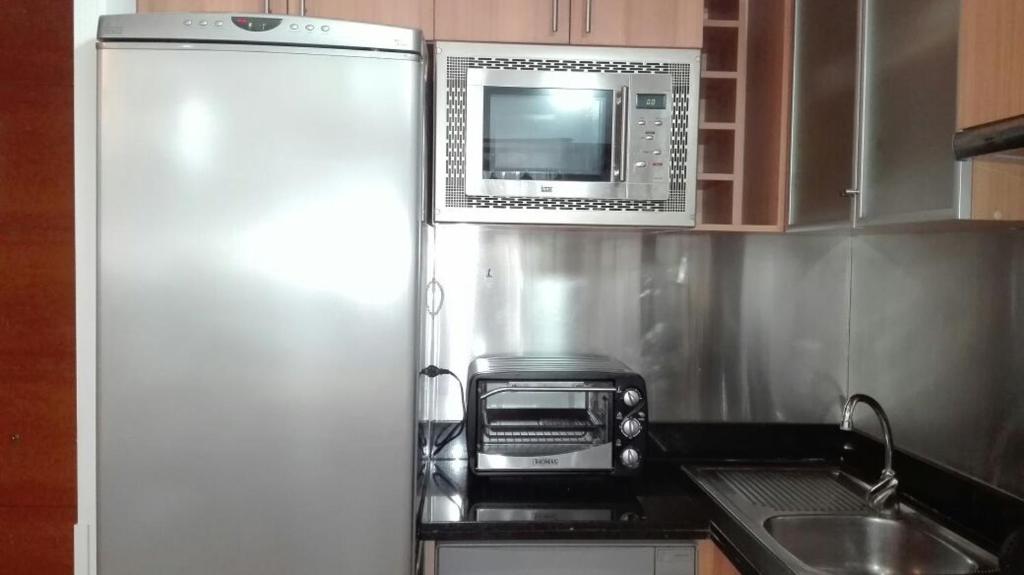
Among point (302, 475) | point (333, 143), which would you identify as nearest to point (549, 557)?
point (302, 475)

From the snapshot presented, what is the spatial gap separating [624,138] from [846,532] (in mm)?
1041

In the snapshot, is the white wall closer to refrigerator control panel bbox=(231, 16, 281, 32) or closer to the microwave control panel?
refrigerator control panel bbox=(231, 16, 281, 32)

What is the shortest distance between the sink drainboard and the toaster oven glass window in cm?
39

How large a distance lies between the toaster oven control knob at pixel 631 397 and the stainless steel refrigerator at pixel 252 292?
1.98ft

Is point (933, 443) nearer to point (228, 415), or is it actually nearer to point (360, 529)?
point (360, 529)

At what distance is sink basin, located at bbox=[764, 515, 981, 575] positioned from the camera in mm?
1630

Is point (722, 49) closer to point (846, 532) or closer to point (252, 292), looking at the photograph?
point (846, 532)

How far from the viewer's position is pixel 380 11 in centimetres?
172

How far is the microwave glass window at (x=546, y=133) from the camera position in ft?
5.64

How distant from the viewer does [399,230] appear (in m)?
1.42

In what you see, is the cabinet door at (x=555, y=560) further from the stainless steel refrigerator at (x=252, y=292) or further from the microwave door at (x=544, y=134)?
the microwave door at (x=544, y=134)

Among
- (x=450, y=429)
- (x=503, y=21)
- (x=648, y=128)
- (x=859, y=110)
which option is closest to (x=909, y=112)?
(x=859, y=110)

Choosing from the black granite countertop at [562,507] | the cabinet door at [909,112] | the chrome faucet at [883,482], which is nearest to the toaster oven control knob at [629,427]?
the black granite countertop at [562,507]

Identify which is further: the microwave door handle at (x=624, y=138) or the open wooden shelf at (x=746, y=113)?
the open wooden shelf at (x=746, y=113)
